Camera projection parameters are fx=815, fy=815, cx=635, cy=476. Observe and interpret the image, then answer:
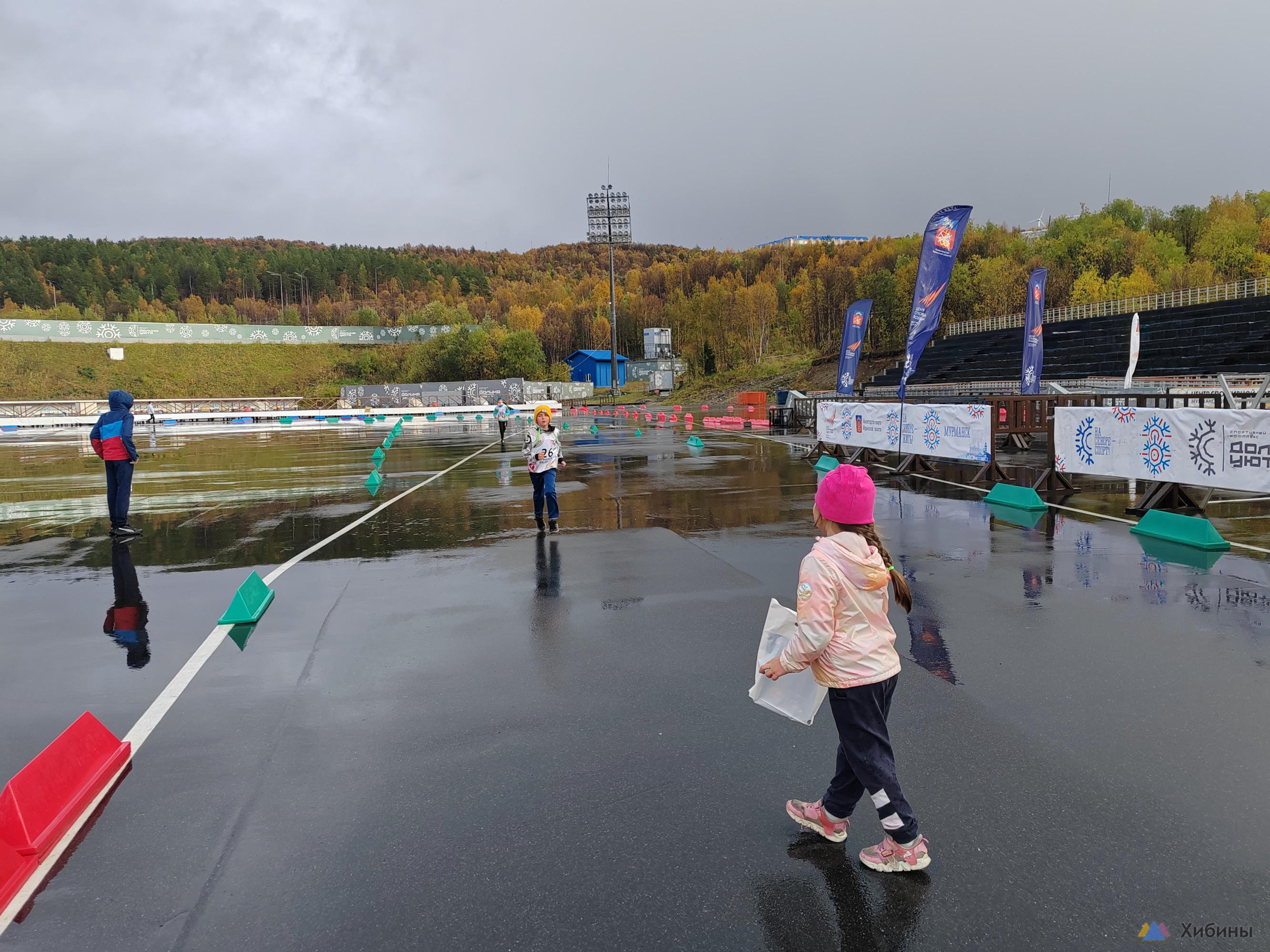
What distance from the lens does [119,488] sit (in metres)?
11.3

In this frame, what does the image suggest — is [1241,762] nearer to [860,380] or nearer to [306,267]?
[860,380]

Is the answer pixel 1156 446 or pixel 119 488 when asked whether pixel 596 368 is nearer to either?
pixel 119 488

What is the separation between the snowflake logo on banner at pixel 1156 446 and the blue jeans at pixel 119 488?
14186mm

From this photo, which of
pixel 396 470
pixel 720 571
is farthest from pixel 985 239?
pixel 720 571

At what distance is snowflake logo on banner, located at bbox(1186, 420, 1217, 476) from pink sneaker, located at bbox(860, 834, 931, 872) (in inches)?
383

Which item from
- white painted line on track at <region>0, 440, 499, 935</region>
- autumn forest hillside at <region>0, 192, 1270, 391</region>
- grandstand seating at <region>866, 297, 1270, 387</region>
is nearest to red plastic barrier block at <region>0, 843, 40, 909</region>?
white painted line on track at <region>0, 440, 499, 935</region>

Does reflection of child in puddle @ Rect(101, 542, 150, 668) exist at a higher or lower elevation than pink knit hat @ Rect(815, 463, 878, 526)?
lower

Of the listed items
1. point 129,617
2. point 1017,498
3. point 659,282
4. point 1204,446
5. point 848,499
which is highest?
point 659,282

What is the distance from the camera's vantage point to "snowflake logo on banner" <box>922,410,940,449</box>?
17000 millimetres

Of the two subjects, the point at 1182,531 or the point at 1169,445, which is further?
the point at 1169,445

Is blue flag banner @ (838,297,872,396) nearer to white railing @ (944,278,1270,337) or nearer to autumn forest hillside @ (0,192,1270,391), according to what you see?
white railing @ (944,278,1270,337)

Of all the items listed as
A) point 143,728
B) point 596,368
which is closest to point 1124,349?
point 143,728

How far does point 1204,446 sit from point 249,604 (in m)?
11.5

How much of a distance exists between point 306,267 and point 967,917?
160m
